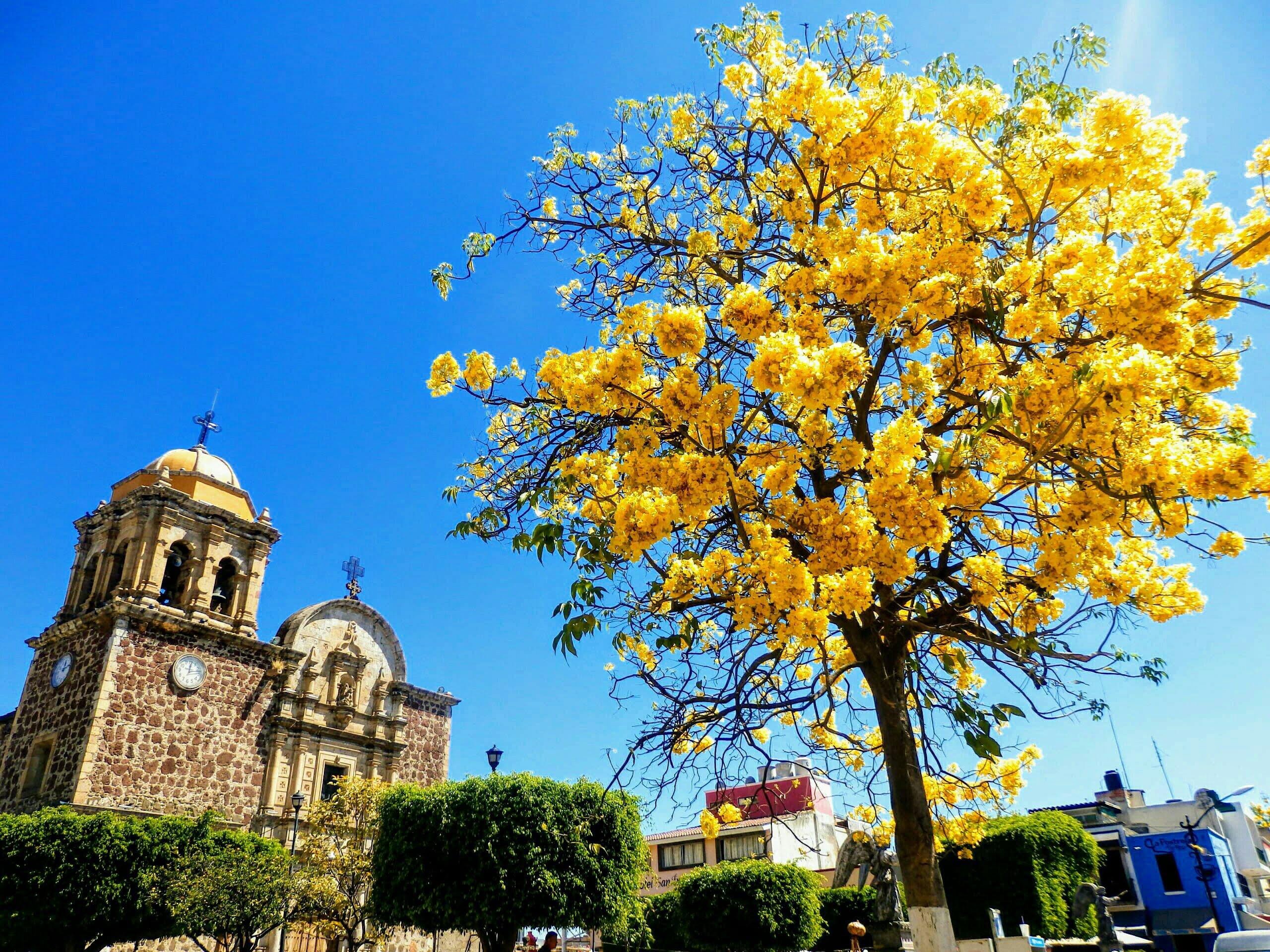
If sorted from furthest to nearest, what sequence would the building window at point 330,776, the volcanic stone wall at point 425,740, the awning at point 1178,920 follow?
1. the awning at point 1178,920
2. the volcanic stone wall at point 425,740
3. the building window at point 330,776

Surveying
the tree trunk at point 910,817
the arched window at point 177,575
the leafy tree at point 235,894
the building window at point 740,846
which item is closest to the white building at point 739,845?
the building window at point 740,846

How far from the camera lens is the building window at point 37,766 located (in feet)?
71.9

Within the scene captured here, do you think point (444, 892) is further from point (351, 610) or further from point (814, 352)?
point (814, 352)

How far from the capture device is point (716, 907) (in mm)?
24062

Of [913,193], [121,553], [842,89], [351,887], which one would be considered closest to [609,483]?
[913,193]

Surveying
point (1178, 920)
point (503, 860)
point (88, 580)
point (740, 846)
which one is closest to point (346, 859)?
point (503, 860)

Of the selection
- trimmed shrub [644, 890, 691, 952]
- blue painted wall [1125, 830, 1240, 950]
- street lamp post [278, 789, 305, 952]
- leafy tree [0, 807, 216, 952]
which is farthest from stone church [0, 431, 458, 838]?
blue painted wall [1125, 830, 1240, 950]

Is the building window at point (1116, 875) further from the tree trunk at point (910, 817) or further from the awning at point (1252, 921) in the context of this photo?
A: the tree trunk at point (910, 817)

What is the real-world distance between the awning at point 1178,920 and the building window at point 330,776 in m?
31.1

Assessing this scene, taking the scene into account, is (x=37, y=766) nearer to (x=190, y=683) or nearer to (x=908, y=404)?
(x=190, y=683)

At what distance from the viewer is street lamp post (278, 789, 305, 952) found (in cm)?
2120

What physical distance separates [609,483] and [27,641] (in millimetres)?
27579

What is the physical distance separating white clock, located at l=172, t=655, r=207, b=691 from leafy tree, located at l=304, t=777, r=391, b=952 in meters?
5.00

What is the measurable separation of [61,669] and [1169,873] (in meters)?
41.0
